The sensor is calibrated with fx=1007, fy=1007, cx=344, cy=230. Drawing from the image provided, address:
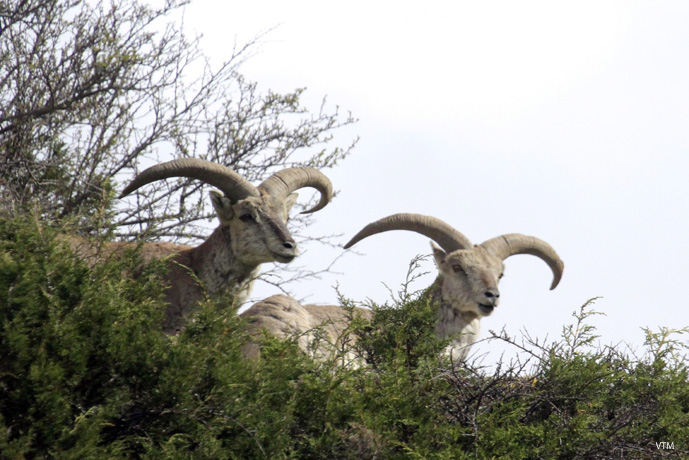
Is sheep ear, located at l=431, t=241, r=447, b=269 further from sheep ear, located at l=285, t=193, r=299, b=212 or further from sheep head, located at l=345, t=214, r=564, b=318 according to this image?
sheep ear, located at l=285, t=193, r=299, b=212

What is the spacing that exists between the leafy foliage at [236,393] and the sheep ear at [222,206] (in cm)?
337

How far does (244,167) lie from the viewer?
44.7 ft

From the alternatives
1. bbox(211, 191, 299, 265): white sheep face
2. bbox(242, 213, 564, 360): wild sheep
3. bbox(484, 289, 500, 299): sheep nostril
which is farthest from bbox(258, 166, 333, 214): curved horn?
bbox(484, 289, 500, 299): sheep nostril

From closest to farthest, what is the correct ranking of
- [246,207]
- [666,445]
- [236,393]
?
[236,393]
[666,445]
[246,207]

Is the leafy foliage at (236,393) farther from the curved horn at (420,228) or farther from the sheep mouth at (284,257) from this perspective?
the curved horn at (420,228)

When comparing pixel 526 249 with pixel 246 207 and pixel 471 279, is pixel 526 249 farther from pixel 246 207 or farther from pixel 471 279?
pixel 246 207

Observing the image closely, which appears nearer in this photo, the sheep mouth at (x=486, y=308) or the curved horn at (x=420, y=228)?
the sheep mouth at (x=486, y=308)

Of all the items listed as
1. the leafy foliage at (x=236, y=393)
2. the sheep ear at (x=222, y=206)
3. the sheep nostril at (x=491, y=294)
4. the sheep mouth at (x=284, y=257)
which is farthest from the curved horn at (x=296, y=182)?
the leafy foliage at (x=236, y=393)

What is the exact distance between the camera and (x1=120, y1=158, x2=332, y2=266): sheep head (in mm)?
9930

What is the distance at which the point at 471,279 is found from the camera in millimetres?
11594

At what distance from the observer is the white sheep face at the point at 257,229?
986 centimetres

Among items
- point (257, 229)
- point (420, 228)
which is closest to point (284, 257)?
point (257, 229)

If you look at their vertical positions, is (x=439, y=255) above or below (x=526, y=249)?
below

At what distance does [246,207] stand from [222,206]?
0.30 m
